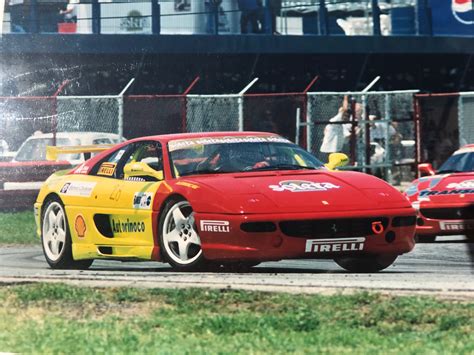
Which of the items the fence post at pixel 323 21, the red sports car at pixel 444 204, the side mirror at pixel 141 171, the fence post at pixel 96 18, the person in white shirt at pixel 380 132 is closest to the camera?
the side mirror at pixel 141 171

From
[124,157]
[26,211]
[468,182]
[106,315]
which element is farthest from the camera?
[26,211]

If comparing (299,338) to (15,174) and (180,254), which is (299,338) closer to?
(180,254)

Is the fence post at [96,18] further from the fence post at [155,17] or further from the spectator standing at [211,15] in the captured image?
the spectator standing at [211,15]

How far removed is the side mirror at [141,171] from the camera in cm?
1062

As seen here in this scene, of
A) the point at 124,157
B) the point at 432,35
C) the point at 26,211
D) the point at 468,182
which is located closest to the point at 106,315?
the point at 124,157

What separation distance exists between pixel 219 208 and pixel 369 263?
1.42m

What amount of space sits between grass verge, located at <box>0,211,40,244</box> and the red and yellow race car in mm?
3973

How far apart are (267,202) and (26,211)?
8556 mm

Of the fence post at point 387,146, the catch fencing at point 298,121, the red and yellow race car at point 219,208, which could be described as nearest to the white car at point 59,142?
the catch fencing at point 298,121

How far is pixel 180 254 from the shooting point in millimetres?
10125

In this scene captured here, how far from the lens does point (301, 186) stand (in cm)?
1012

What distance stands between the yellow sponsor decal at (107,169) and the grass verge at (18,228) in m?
4.05

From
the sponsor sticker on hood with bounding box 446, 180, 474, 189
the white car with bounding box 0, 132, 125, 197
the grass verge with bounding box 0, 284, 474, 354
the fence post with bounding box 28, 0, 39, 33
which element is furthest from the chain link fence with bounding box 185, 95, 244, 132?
the grass verge with bounding box 0, 284, 474, 354

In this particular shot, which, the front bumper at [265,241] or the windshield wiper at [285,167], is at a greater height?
the windshield wiper at [285,167]
